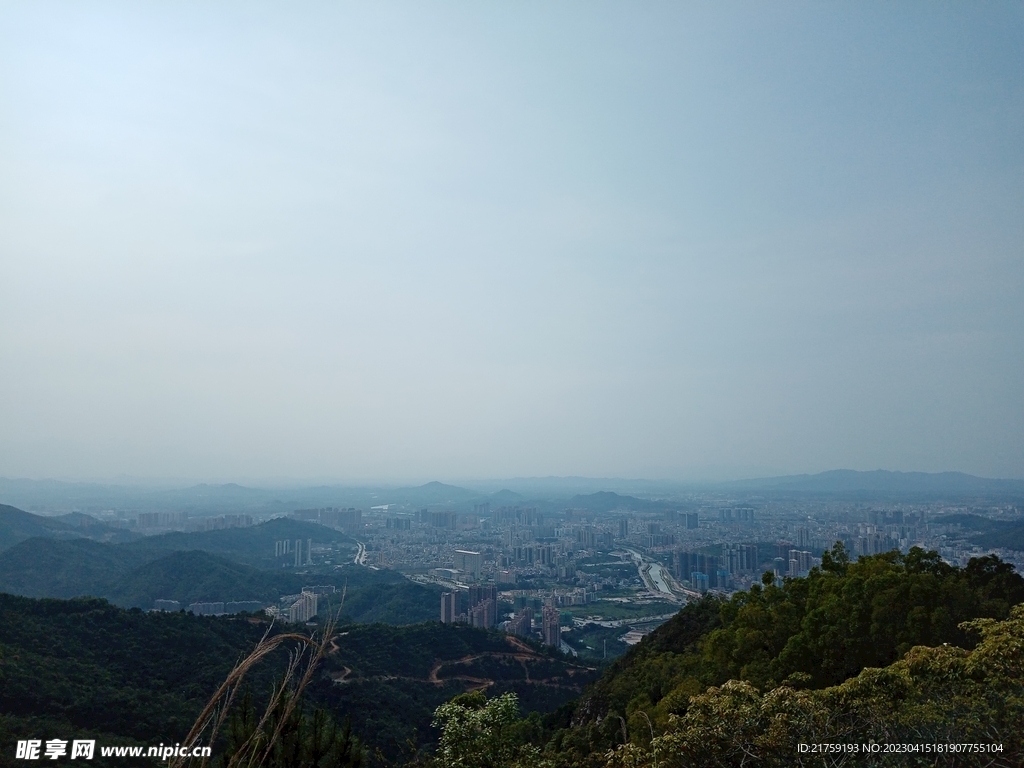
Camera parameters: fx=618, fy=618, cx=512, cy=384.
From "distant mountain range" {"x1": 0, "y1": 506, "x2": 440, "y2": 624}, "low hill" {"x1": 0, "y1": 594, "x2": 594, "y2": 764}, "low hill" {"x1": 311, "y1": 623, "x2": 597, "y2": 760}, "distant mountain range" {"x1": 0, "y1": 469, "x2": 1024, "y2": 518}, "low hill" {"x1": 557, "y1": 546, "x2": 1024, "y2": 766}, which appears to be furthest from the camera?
"distant mountain range" {"x1": 0, "y1": 469, "x2": 1024, "y2": 518}

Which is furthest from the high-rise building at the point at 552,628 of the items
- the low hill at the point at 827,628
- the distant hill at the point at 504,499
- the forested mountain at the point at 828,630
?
the distant hill at the point at 504,499

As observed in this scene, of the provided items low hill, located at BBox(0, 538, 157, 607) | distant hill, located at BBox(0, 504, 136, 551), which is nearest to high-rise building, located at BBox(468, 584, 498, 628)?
low hill, located at BBox(0, 538, 157, 607)

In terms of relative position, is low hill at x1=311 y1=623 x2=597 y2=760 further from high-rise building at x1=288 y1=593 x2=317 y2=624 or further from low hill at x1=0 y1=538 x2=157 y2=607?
low hill at x1=0 y1=538 x2=157 y2=607

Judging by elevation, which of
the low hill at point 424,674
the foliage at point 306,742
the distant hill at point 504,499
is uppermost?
the foliage at point 306,742

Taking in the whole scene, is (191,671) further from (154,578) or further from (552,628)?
(154,578)

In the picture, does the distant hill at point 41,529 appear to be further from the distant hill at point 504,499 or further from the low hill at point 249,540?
the distant hill at point 504,499

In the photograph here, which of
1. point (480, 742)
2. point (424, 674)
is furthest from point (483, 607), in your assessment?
point (480, 742)

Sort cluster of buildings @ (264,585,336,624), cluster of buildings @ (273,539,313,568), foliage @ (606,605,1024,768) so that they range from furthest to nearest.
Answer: cluster of buildings @ (273,539,313,568) < cluster of buildings @ (264,585,336,624) < foliage @ (606,605,1024,768)
